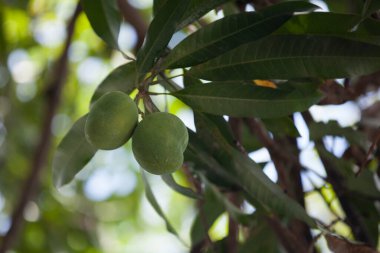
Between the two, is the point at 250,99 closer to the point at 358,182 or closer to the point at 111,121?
the point at 111,121

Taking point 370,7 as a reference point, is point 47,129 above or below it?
below

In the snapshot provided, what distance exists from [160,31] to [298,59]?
0.28 meters

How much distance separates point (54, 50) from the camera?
387 centimetres

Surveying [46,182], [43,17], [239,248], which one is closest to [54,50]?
[43,17]

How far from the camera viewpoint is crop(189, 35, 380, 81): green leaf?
1191mm

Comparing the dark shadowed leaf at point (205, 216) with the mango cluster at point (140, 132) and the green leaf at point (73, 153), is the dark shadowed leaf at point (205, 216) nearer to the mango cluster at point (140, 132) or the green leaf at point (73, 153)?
the green leaf at point (73, 153)

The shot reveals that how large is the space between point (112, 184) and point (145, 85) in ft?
10.5

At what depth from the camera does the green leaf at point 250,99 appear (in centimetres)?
125

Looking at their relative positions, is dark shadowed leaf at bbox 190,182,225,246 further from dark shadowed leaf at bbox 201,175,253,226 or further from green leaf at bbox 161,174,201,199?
green leaf at bbox 161,174,201,199

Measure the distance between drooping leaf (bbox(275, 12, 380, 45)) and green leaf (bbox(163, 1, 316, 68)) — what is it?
0.16 feet

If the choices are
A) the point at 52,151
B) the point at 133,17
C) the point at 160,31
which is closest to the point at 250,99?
the point at 160,31

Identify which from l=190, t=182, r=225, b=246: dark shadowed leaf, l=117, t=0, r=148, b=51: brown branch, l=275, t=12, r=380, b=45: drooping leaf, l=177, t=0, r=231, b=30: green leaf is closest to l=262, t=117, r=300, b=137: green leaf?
l=275, t=12, r=380, b=45: drooping leaf

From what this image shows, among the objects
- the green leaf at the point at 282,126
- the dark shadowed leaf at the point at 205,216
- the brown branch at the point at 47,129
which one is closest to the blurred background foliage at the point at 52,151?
the brown branch at the point at 47,129

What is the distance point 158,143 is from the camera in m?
1.07
